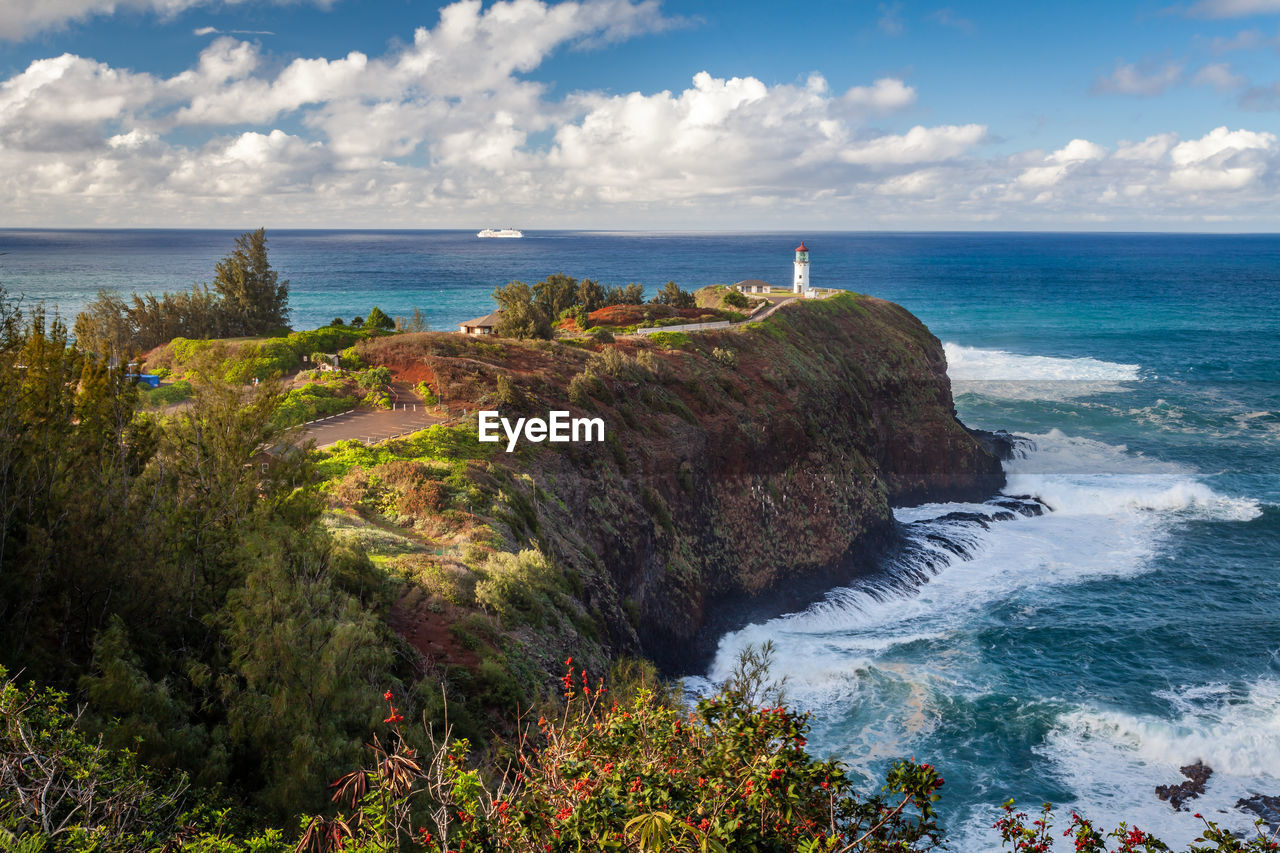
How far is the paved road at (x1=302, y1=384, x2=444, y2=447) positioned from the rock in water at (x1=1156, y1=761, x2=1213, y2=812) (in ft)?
81.6

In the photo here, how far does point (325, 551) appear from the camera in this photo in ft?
47.0

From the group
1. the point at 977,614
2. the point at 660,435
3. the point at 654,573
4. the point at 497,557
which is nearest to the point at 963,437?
the point at 977,614

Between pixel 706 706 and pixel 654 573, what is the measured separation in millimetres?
20841

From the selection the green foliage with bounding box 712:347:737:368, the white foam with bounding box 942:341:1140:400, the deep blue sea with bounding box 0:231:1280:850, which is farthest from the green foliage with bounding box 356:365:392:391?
the white foam with bounding box 942:341:1140:400

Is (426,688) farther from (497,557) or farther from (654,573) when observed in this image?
(654,573)

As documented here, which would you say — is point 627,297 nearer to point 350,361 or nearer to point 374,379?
point 350,361

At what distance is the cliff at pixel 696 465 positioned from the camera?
999 inches

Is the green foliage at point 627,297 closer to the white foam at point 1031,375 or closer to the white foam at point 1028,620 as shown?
the white foam at point 1028,620

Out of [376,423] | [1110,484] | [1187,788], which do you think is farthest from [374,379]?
[1110,484]

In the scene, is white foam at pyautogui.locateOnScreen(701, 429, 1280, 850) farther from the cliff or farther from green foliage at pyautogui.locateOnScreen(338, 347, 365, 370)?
green foliage at pyautogui.locateOnScreen(338, 347, 365, 370)

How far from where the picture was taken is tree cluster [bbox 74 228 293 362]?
1753 inches

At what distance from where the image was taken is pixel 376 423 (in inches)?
1161

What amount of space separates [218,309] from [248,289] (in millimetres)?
2088

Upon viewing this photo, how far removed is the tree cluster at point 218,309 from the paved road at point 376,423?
62.4 feet
